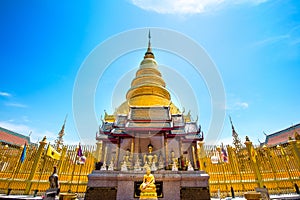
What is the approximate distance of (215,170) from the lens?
495 inches

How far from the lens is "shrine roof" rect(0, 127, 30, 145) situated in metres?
25.6

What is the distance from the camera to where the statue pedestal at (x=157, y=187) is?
32.3ft

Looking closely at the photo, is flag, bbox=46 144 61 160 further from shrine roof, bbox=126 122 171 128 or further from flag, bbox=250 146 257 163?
flag, bbox=250 146 257 163

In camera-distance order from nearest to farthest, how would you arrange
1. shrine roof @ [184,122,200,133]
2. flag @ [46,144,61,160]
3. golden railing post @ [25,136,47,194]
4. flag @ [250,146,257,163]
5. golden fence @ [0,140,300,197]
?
golden railing post @ [25,136,47,194]
golden fence @ [0,140,300,197]
flag @ [46,144,61,160]
flag @ [250,146,257,163]
shrine roof @ [184,122,200,133]

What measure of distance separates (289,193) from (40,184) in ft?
57.3

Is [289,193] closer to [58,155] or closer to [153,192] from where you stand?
[153,192]

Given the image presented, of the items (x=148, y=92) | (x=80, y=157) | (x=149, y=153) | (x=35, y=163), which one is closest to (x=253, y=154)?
(x=149, y=153)

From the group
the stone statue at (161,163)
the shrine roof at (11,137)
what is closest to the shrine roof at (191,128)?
the stone statue at (161,163)

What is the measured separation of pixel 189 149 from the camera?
1487 centimetres

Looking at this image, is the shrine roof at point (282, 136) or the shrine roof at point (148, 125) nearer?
the shrine roof at point (148, 125)

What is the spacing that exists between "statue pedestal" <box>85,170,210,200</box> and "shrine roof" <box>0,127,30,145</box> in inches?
912

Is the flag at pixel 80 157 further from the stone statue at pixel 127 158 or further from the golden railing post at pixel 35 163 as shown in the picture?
the stone statue at pixel 127 158

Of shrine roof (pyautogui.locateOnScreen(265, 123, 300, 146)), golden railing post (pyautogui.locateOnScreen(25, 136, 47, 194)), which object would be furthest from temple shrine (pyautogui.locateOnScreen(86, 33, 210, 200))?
shrine roof (pyautogui.locateOnScreen(265, 123, 300, 146))

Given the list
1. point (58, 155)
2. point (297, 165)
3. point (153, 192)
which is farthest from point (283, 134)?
point (58, 155)
